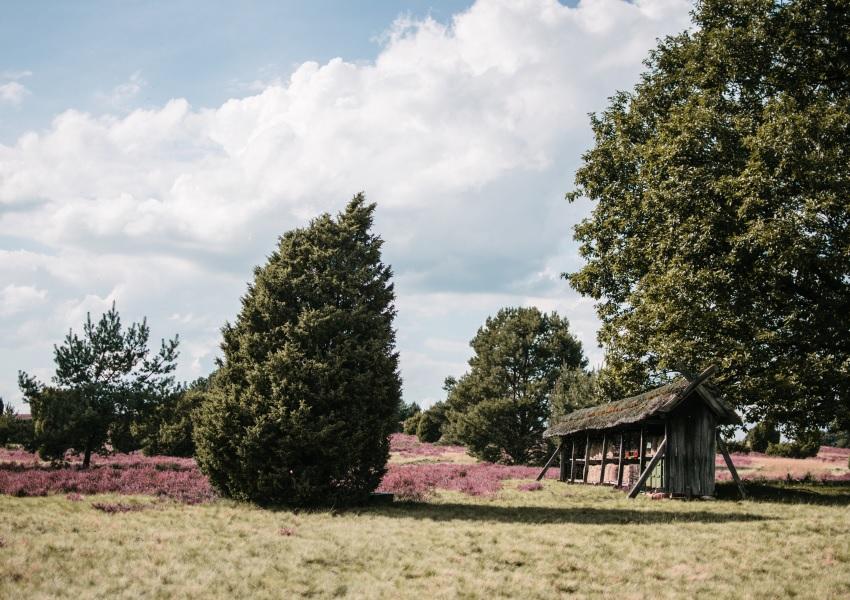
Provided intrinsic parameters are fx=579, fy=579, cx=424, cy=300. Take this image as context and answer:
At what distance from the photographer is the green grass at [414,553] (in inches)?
348

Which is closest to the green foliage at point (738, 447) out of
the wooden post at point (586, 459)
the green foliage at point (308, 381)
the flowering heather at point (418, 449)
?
the flowering heather at point (418, 449)

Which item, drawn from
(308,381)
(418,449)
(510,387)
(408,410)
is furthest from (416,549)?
(408,410)

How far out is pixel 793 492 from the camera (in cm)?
2244

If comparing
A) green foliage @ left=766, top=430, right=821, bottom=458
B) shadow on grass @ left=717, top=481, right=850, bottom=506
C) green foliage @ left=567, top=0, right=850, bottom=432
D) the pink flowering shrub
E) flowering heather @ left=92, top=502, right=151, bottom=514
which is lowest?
flowering heather @ left=92, top=502, right=151, bottom=514

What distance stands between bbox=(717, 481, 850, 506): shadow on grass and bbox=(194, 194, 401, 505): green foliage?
45.6ft

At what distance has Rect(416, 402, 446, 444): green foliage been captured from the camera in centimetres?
7931

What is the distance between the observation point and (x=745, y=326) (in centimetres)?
1716

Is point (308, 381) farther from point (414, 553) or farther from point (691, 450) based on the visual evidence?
point (691, 450)

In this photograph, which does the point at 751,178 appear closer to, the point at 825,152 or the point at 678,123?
the point at 825,152

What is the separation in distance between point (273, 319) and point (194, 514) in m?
6.10

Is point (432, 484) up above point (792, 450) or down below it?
below

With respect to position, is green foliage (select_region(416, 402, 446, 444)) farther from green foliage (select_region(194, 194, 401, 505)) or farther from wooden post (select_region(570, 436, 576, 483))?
green foliage (select_region(194, 194, 401, 505))

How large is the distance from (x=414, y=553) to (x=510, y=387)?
1639 inches

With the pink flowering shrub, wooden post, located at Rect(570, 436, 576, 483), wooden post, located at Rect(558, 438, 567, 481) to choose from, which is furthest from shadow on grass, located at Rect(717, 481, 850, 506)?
wooden post, located at Rect(558, 438, 567, 481)
